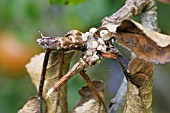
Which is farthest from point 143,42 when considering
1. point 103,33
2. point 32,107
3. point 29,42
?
point 29,42

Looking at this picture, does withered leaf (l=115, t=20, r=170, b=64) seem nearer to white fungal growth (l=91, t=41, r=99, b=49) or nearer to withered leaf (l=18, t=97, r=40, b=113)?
white fungal growth (l=91, t=41, r=99, b=49)

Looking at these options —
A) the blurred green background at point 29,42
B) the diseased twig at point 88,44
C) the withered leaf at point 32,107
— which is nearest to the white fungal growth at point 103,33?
the diseased twig at point 88,44

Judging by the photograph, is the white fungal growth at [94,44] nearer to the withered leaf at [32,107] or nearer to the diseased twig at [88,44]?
the diseased twig at [88,44]

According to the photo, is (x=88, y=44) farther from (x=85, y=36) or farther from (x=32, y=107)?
(x=32, y=107)

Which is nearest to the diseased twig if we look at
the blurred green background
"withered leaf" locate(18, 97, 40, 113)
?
"withered leaf" locate(18, 97, 40, 113)

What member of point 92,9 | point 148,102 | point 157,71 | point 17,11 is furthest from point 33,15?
point 148,102

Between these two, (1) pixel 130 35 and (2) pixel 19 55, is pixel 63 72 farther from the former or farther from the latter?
(2) pixel 19 55

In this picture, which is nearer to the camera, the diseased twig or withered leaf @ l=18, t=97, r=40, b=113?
the diseased twig
